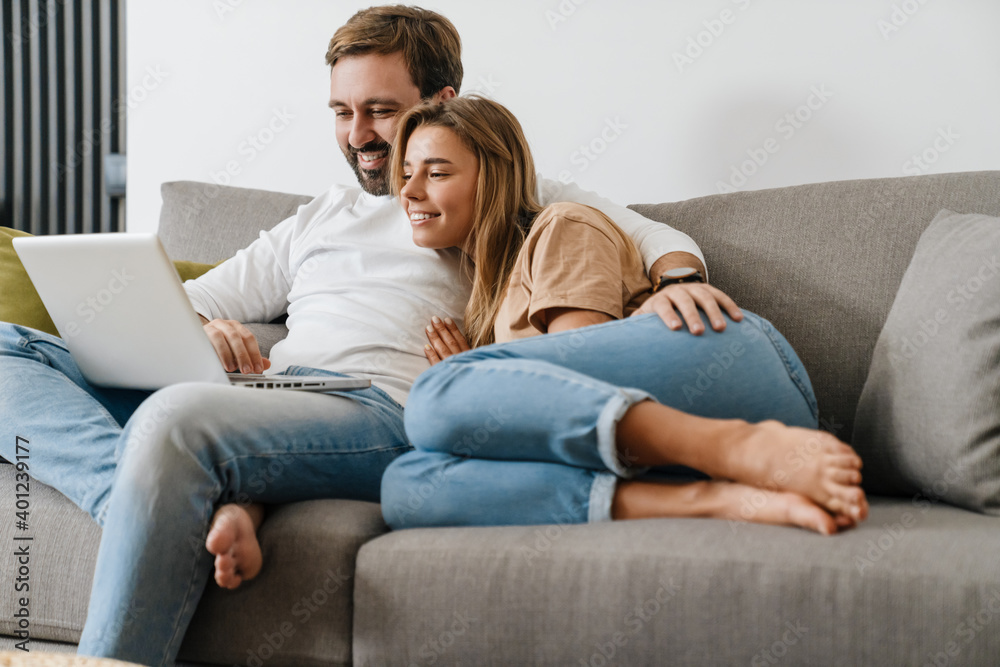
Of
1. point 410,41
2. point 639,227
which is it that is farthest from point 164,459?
point 410,41

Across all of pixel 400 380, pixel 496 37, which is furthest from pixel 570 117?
pixel 400 380

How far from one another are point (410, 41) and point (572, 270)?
2.53ft

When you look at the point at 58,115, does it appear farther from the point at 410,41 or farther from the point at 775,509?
the point at 775,509

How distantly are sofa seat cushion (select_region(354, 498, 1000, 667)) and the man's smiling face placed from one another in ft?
3.00

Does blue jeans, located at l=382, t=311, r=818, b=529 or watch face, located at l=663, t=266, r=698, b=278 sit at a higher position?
watch face, located at l=663, t=266, r=698, b=278

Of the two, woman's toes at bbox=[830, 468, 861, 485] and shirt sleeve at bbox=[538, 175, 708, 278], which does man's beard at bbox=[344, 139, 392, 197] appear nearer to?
shirt sleeve at bbox=[538, 175, 708, 278]

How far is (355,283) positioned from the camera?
143cm

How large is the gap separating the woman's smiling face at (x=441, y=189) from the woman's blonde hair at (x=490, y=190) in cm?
1

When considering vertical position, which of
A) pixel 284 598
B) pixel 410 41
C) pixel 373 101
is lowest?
pixel 284 598

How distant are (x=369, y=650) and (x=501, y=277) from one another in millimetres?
641

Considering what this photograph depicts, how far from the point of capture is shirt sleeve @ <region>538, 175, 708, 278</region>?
4.21ft

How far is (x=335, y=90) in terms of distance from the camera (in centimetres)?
165

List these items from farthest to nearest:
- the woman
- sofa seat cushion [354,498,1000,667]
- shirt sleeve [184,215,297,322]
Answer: shirt sleeve [184,215,297,322] < the woman < sofa seat cushion [354,498,1000,667]

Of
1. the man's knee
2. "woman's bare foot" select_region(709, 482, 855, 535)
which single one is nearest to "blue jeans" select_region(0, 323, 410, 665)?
the man's knee
